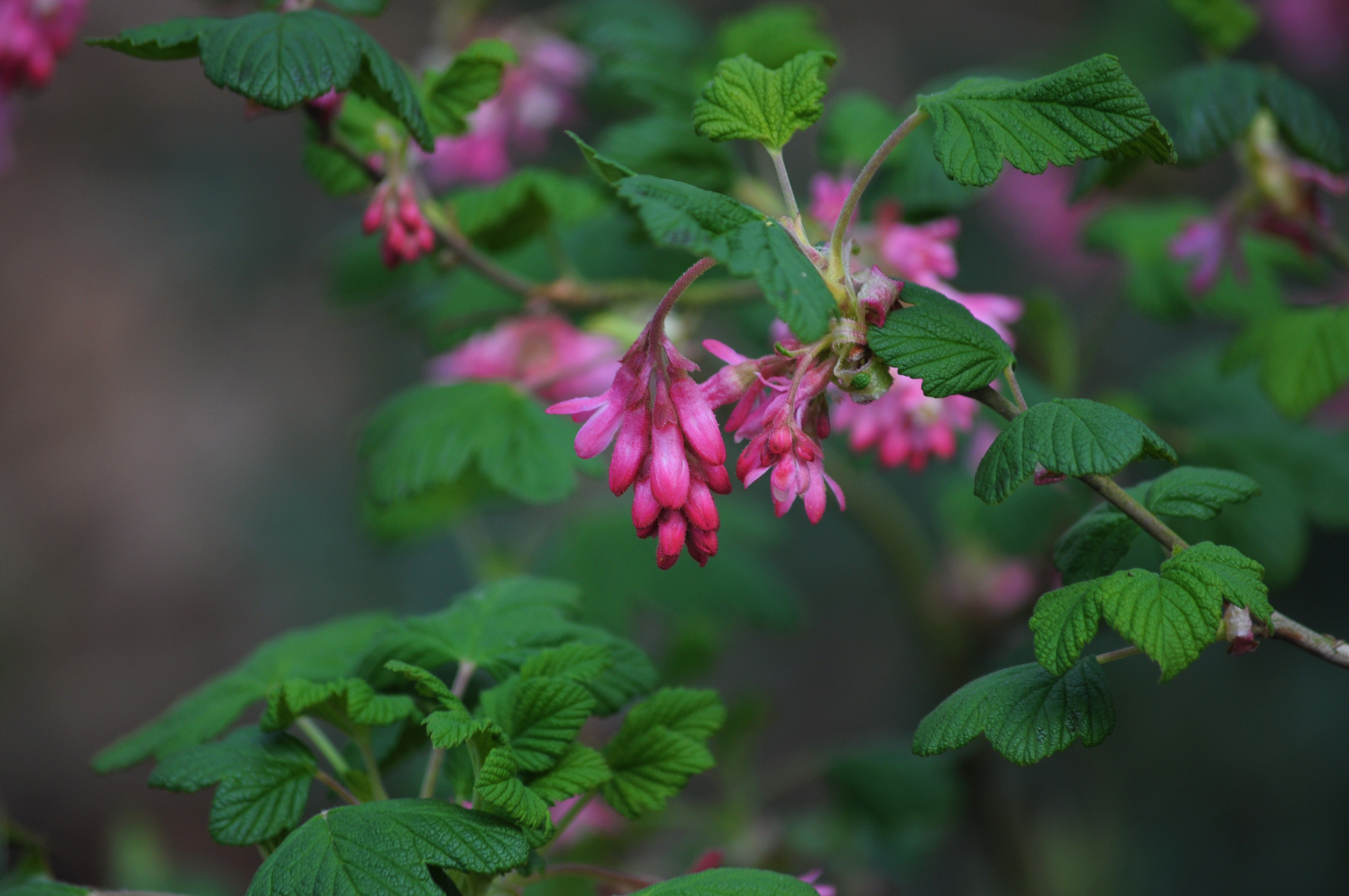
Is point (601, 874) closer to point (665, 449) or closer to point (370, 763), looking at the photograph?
point (370, 763)

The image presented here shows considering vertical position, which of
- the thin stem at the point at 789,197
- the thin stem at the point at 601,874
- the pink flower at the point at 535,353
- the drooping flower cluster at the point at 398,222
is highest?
the thin stem at the point at 789,197

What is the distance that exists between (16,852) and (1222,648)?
2413 millimetres

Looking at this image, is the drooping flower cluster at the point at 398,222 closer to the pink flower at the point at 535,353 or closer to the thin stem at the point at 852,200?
the pink flower at the point at 535,353

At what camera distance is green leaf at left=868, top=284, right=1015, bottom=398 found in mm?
699

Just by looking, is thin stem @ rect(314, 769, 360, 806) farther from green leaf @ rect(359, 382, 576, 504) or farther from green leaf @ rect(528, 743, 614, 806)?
green leaf @ rect(359, 382, 576, 504)

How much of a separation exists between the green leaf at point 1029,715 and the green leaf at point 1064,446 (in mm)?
148

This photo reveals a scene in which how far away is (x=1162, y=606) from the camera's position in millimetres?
646

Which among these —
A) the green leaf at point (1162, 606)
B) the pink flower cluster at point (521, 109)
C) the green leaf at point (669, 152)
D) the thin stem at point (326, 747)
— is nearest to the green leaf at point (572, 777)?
the thin stem at point (326, 747)

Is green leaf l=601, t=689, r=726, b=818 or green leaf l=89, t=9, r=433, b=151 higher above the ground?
green leaf l=89, t=9, r=433, b=151

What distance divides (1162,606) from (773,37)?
1024 mm

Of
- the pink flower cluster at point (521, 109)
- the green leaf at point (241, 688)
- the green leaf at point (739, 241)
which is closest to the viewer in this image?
the green leaf at point (739, 241)

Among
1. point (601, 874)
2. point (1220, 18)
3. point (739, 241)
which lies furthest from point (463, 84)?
point (1220, 18)

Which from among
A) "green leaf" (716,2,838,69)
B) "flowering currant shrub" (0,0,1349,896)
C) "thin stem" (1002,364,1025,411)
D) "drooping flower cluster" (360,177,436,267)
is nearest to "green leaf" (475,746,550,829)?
"flowering currant shrub" (0,0,1349,896)

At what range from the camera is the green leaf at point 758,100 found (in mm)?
735
